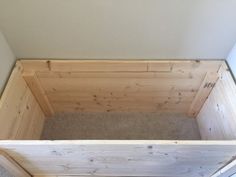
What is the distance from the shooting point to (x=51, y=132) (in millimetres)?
1546

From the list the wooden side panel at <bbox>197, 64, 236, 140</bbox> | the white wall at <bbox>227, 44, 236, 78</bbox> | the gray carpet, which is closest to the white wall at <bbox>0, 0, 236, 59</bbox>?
the white wall at <bbox>227, 44, 236, 78</bbox>

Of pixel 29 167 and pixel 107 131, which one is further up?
pixel 107 131

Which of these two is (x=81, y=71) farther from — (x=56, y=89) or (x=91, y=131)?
(x=91, y=131)

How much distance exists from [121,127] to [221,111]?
1.91 feet

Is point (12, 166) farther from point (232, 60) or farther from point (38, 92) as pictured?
point (232, 60)

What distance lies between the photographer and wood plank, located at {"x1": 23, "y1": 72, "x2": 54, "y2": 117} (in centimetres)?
131

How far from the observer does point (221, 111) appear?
49.7 inches

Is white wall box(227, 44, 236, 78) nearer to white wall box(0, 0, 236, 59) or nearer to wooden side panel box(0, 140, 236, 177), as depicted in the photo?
white wall box(0, 0, 236, 59)

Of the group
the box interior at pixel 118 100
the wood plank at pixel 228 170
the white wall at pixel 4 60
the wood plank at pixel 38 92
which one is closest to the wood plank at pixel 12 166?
the box interior at pixel 118 100

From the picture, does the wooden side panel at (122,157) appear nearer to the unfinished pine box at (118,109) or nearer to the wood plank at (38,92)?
the unfinished pine box at (118,109)

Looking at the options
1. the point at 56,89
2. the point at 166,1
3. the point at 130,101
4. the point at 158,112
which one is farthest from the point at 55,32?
the point at 158,112

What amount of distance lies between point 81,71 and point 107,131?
1.45 ft

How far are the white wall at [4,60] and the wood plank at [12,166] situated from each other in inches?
11.7

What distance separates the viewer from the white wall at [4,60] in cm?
115
